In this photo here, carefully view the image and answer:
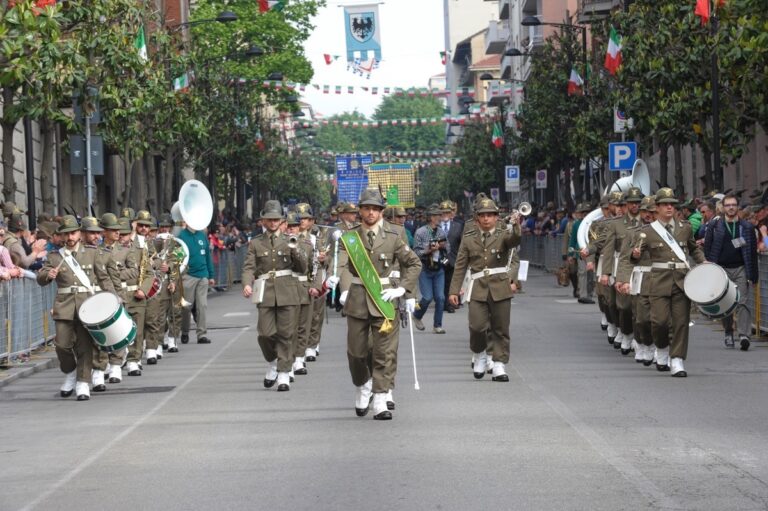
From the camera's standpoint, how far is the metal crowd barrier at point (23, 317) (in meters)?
19.3

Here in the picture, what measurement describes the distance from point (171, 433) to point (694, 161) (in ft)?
127

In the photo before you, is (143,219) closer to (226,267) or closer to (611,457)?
(611,457)

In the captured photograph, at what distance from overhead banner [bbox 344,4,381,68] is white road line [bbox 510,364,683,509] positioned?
4712 cm

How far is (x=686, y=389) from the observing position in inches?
591

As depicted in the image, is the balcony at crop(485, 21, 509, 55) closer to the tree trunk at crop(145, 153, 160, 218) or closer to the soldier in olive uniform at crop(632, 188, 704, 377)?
the tree trunk at crop(145, 153, 160, 218)

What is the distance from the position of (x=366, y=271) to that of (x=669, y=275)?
4.56m

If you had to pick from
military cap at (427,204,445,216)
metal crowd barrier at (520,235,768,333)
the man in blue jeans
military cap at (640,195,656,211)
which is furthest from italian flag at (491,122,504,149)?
military cap at (640,195,656,211)

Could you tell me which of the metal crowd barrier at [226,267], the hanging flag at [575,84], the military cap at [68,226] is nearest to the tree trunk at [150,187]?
the metal crowd barrier at [226,267]

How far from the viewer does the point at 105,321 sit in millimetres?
15367

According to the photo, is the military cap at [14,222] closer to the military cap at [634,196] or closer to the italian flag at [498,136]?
the military cap at [634,196]

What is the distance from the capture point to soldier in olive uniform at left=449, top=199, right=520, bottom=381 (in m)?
15.9

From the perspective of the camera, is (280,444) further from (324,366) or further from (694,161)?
(694,161)

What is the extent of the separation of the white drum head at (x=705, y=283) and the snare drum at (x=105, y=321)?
19.3 feet

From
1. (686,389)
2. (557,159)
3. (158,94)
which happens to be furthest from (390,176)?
(686,389)
